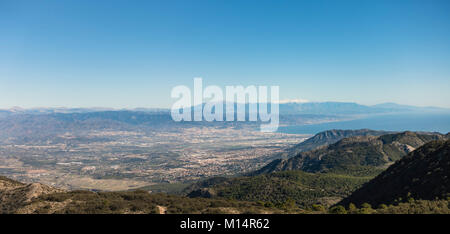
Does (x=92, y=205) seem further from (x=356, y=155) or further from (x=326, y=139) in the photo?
(x=326, y=139)

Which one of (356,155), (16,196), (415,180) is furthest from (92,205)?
(356,155)

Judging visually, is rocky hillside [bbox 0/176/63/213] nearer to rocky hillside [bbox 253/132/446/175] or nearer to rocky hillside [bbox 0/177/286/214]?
rocky hillside [bbox 0/177/286/214]

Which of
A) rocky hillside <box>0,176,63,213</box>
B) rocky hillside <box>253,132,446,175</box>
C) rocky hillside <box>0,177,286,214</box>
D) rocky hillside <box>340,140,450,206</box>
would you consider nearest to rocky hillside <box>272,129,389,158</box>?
rocky hillside <box>253,132,446,175</box>

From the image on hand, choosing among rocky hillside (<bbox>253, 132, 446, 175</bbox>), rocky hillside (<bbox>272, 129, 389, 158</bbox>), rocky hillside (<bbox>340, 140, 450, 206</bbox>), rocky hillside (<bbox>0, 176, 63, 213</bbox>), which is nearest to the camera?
rocky hillside (<bbox>0, 176, 63, 213</bbox>)

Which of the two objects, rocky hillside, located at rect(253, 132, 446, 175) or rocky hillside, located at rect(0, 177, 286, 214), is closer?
rocky hillside, located at rect(0, 177, 286, 214)

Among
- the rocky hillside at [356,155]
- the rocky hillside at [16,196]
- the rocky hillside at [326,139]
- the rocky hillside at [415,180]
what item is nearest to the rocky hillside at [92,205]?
the rocky hillside at [16,196]

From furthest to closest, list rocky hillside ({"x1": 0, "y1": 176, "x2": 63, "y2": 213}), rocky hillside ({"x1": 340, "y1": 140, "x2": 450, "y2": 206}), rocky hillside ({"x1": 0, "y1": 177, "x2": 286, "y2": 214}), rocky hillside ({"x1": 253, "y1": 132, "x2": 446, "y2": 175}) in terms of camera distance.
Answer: rocky hillside ({"x1": 253, "y1": 132, "x2": 446, "y2": 175}) < rocky hillside ({"x1": 340, "y1": 140, "x2": 450, "y2": 206}) < rocky hillside ({"x1": 0, "y1": 176, "x2": 63, "y2": 213}) < rocky hillside ({"x1": 0, "y1": 177, "x2": 286, "y2": 214})
